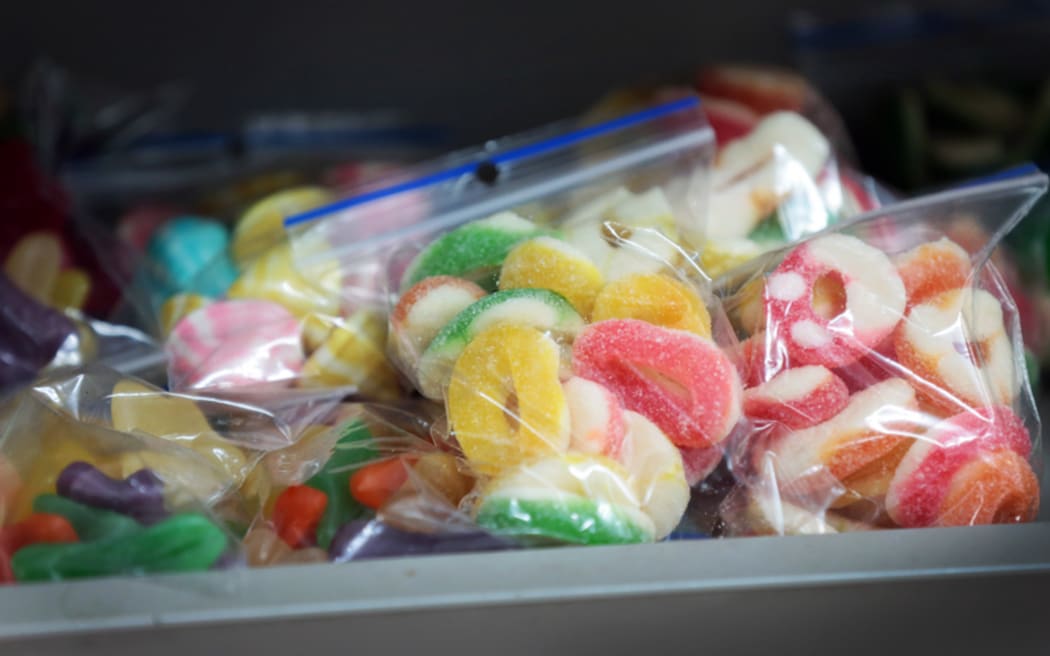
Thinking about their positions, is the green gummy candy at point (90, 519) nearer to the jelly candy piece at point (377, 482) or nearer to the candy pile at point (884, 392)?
the jelly candy piece at point (377, 482)

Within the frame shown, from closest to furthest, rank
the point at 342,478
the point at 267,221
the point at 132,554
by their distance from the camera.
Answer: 1. the point at 132,554
2. the point at 342,478
3. the point at 267,221

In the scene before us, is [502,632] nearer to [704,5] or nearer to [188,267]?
[188,267]

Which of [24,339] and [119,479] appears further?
[24,339]

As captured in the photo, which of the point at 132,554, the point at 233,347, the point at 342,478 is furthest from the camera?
the point at 233,347

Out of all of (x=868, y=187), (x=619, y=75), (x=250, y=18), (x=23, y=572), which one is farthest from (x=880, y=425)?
(x=250, y=18)

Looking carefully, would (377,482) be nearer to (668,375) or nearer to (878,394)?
(668,375)

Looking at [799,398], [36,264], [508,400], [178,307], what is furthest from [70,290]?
[799,398]

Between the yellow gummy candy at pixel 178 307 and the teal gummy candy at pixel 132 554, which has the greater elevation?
the yellow gummy candy at pixel 178 307

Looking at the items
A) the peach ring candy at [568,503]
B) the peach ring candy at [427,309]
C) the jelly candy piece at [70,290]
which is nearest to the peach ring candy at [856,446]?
the peach ring candy at [568,503]

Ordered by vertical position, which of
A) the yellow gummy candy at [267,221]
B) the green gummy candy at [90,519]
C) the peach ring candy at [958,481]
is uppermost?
the yellow gummy candy at [267,221]
